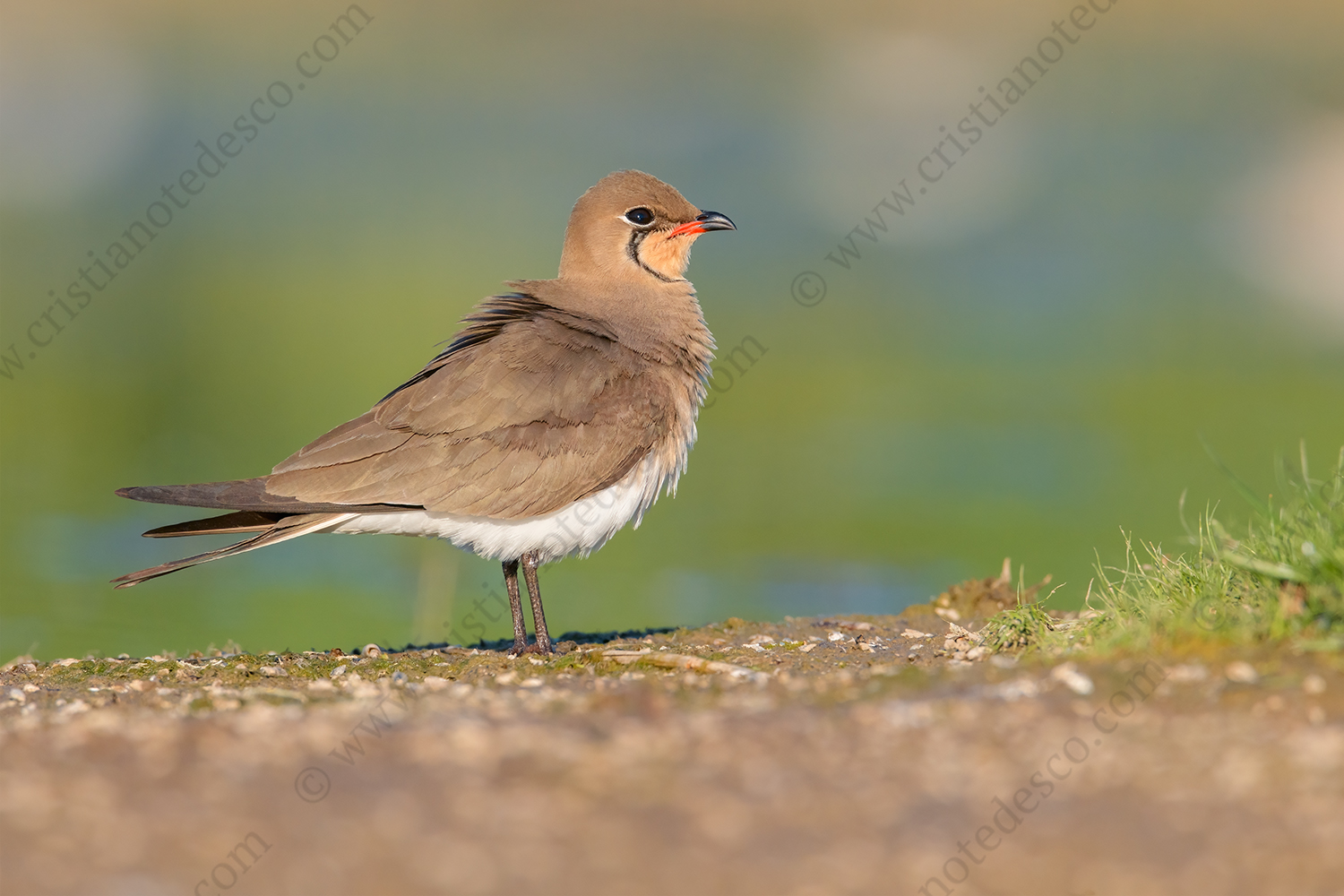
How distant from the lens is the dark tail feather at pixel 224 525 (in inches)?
274

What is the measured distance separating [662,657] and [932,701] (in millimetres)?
1786

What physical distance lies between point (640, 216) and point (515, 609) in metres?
2.21

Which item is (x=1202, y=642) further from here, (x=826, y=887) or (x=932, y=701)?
(x=826, y=887)

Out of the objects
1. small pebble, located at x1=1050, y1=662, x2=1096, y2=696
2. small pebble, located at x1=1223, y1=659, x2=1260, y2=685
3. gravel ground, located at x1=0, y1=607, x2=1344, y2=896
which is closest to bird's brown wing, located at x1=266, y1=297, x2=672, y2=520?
gravel ground, located at x1=0, y1=607, x2=1344, y2=896

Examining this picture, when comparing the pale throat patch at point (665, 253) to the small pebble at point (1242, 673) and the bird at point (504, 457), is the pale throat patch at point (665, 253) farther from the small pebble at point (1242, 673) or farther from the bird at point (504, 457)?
the small pebble at point (1242, 673)

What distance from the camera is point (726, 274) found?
2117 centimetres

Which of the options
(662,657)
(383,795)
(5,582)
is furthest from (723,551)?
(383,795)

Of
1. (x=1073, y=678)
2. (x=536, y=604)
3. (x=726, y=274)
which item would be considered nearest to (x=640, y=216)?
(x=536, y=604)

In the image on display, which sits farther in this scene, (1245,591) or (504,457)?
(504,457)

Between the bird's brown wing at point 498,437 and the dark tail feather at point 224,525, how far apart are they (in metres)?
0.21

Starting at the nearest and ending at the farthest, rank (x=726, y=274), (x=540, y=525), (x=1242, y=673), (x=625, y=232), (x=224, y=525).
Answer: (x=1242, y=673)
(x=224, y=525)
(x=540, y=525)
(x=625, y=232)
(x=726, y=274)

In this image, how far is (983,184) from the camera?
24.7 metres

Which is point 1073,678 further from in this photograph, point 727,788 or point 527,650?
point 527,650

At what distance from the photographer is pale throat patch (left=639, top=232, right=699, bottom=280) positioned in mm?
8234
